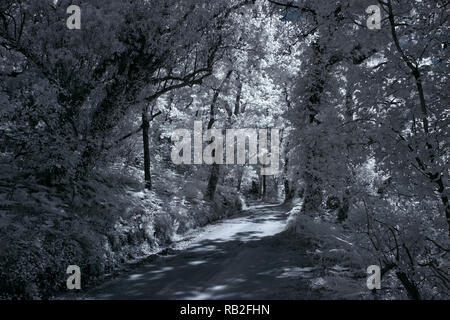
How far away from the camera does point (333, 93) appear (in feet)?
55.1

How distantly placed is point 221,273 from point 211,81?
1328 cm

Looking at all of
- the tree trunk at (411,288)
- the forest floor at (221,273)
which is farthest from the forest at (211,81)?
the forest floor at (221,273)

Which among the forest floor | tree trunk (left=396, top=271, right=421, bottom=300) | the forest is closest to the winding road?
the forest floor

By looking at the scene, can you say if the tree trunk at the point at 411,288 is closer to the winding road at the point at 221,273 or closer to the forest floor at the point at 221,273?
the forest floor at the point at 221,273

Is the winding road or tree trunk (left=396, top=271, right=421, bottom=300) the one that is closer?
tree trunk (left=396, top=271, right=421, bottom=300)

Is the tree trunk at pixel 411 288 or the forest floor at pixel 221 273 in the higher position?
the tree trunk at pixel 411 288

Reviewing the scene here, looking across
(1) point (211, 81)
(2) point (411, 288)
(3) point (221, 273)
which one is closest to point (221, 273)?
(3) point (221, 273)

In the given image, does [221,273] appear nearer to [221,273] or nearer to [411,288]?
[221,273]

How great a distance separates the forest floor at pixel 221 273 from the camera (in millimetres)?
7898

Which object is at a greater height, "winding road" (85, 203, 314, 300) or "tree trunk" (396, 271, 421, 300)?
"tree trunk" (396, 271, 421, 300)

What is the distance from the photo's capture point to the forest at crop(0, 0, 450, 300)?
19.6 ft

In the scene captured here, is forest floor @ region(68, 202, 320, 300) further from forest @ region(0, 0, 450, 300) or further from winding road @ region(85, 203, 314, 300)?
forest @ region(0, 0, 450, 300)

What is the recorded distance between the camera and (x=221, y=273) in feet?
32.0

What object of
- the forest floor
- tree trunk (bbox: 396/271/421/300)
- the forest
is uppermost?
the forest
